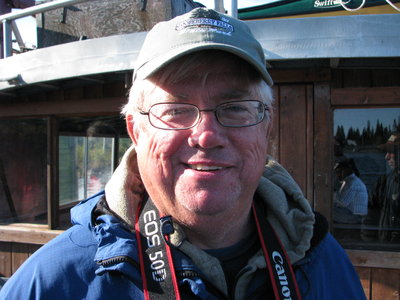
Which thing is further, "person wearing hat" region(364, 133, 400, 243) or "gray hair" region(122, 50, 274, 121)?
"person wearing hat" region(364, 133, 400, 243)

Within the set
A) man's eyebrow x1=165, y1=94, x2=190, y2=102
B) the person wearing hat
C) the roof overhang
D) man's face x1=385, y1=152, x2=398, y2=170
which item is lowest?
the person wearing hat

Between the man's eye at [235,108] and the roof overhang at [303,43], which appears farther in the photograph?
the roof overhang at [303,43]

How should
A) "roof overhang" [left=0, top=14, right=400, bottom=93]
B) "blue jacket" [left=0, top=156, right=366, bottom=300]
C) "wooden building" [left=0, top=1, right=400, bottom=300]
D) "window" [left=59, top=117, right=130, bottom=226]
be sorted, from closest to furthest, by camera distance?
1. "blue jacket" [left=0, top=156, right=366, bottom=300]
2. "roof overhang" [left=0, top=14, right=400, bottom=93]
3. "wooden building" [left=0, top=1, right=400, bottom=300]
4. "window" [left=59, top=117, right=130, bottom=226]

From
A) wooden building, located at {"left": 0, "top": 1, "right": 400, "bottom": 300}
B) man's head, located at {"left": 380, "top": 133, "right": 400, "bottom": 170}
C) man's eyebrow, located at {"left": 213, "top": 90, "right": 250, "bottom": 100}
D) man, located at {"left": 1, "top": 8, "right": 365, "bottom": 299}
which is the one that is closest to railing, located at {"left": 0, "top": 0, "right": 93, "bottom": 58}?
wooden building, located at {"left": 0, "top": 1, "right": 400, "bottom": 300}

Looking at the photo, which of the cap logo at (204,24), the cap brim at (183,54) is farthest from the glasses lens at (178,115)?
the cap logo at (204,24)

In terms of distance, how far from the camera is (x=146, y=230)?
3.82ft

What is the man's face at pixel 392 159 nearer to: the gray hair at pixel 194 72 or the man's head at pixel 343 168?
the man's head at pixel 343 168

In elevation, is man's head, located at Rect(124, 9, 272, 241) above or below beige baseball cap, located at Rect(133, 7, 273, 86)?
below

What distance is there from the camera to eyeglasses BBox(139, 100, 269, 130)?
1094 millimetres

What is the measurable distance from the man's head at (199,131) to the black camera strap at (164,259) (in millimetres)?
80

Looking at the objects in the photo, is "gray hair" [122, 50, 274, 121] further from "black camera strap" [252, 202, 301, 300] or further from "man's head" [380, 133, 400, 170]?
"man's head" [380, 133, 400, 170]

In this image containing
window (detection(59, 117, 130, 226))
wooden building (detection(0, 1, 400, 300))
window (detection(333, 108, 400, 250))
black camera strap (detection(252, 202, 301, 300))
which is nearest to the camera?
black camera strap (detection(252, 202, 301, 300))

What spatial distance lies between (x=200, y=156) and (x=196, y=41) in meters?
0.36

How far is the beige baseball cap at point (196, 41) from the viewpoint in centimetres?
107
